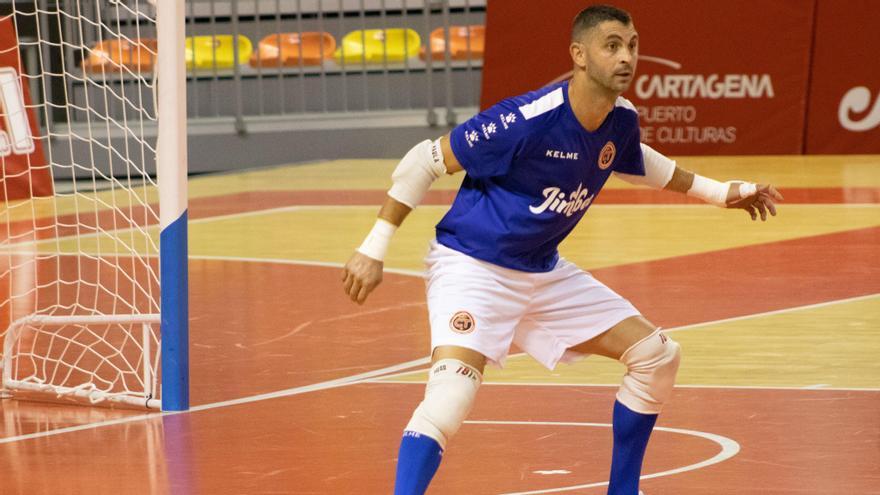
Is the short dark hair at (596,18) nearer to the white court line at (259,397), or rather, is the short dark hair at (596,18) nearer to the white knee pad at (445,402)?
the white knee pad at (445,402)

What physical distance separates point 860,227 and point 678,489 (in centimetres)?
743

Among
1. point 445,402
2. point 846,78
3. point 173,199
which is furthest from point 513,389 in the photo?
point 846,78

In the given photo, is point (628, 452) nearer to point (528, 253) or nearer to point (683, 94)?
point (528, 253)

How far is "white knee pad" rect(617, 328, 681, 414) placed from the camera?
4.90 m

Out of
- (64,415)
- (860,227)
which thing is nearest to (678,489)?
(64,415)

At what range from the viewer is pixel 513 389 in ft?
22.7

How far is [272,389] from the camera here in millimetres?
7000

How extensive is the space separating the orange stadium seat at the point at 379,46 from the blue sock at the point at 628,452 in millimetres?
14843

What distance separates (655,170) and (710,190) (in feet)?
0.70

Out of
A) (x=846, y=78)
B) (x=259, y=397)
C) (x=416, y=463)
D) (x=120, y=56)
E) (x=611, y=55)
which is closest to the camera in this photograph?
(x=416, y=463)

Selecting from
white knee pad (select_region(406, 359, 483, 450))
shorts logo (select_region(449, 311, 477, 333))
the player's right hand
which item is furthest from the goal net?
white knee pad (select_region(406, 359, 483, 450))

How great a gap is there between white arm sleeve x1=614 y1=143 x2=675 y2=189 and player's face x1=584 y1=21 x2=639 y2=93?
1.77 feet

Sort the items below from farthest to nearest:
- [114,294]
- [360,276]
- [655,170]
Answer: [114,294], [655,170], [360,276]

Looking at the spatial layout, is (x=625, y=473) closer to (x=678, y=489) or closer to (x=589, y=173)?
(x=678, y=489)
